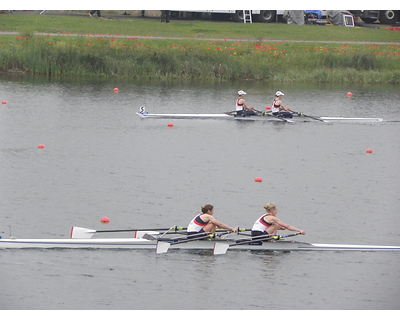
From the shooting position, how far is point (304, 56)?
48.1 m

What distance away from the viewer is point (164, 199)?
2414cm

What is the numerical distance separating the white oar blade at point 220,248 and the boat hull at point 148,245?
0.15 m

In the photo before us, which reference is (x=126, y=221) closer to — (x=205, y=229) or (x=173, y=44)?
(x=205, y=229)

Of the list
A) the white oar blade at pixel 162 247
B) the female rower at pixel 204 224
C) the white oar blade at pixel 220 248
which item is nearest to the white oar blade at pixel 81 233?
the white oar blade at pixel 162 247

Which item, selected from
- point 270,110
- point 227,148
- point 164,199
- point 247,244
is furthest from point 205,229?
point 270,110

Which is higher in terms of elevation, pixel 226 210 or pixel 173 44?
pixel 173 44

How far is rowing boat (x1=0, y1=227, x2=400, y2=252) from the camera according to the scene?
19.1 meters

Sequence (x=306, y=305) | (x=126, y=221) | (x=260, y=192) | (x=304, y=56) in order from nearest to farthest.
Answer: (x=306, y=305)
(x=126, y=221)
(x=260, y=192)
(x=304, y=56)

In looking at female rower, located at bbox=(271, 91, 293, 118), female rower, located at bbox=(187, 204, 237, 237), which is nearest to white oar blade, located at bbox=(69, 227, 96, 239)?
female rower, located at bbox=(187, 204, 237, 237)

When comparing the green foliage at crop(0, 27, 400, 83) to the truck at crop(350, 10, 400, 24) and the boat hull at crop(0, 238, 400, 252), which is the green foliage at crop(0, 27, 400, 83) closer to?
the truck at crop(350, 10, 400, 24)

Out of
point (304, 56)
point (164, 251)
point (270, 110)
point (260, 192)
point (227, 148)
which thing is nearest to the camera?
point (164, 251)

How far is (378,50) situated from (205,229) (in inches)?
1306

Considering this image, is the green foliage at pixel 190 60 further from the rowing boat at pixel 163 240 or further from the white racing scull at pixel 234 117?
the rowing boat at pixel 163 240

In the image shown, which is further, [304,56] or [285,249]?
[304,56]
